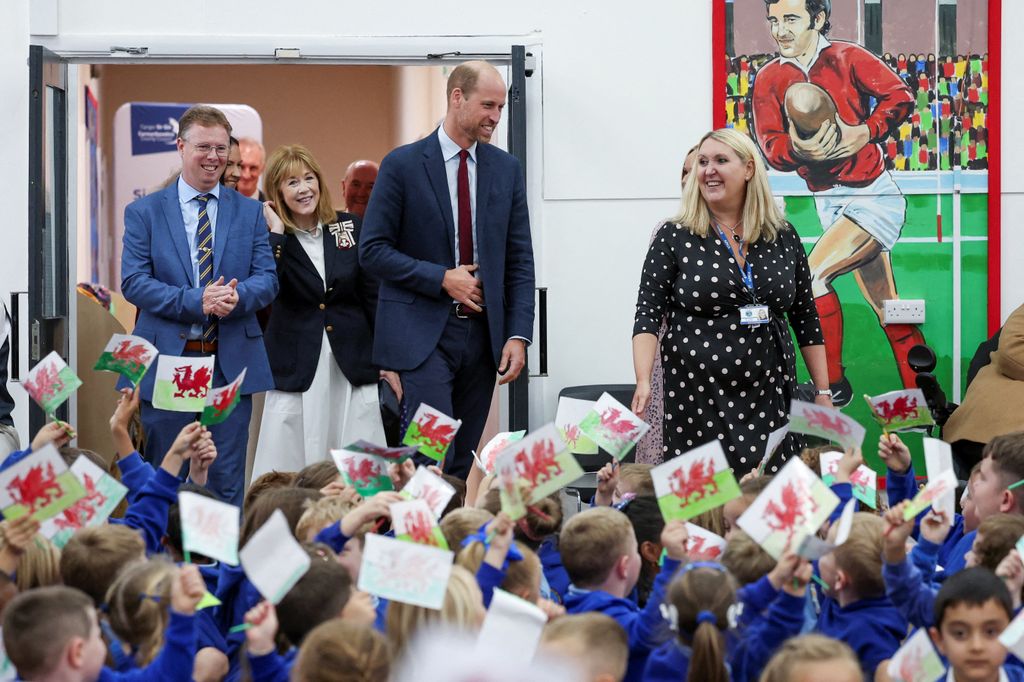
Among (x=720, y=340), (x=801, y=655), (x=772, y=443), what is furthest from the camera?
(x=720, y=340)

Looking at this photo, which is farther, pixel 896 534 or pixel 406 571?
pixel 896 534

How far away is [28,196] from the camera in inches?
246

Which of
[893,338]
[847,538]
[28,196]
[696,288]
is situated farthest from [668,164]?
[847,538]

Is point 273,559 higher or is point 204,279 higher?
point 204,279

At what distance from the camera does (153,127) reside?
32.9 ft

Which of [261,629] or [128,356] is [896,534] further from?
[128,356]

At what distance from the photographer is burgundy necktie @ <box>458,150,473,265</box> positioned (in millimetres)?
4988

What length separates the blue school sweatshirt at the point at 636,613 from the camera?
2848 mm

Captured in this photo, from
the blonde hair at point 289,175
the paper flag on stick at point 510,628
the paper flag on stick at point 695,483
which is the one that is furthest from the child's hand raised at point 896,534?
the blonde hair at point 289,175

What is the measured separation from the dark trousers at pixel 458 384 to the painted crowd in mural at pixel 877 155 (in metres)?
2.24

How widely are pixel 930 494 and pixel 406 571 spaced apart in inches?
40.2

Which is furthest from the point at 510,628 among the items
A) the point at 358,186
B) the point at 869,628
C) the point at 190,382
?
the point at 358,186

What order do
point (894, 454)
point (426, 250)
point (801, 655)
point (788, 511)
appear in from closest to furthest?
1. point (801, 655)
2. point (788, 511)
3. point (894, 454)
4. point (426, 250)

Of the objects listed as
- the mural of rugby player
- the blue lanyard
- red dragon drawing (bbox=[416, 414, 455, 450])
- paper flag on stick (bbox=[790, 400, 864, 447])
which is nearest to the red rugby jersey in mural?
the mural of rugby player
